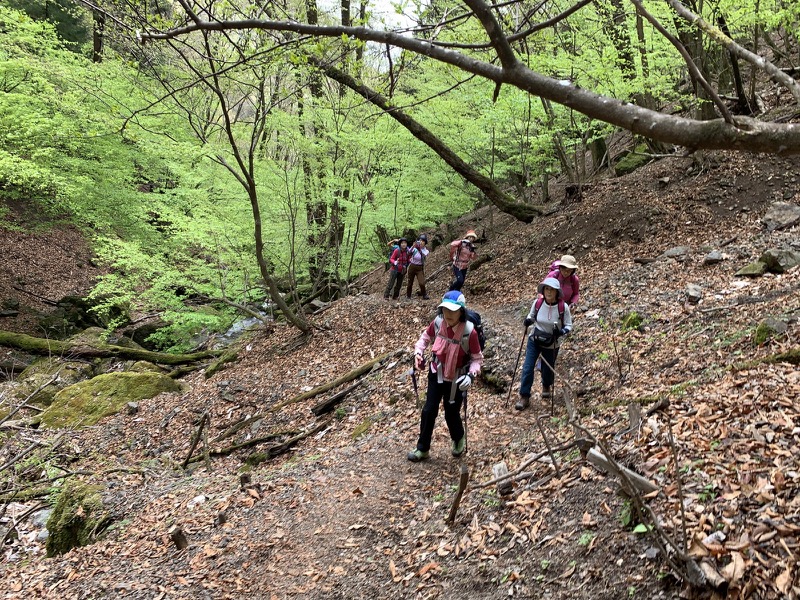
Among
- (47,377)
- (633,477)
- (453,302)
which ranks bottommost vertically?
(47,377)

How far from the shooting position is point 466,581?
144 inches

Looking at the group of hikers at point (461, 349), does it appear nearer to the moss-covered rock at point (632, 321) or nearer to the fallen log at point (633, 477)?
the fallen log at point (633, 477)

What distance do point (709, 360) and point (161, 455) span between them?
29.4ft

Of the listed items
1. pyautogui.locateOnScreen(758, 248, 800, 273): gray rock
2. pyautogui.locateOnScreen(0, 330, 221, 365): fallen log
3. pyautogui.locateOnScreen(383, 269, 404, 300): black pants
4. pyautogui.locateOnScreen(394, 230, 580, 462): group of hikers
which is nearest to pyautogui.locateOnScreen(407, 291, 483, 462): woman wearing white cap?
pyautogui.locateOnScreen(394, 230, 580, 462): group of hikers

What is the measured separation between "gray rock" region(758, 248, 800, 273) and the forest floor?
29 centimetres

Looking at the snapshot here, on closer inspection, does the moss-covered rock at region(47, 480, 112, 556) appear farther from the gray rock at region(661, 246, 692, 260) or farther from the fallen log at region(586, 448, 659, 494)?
the gray rock at region(661, 246, 692, 260)

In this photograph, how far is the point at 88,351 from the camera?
47.5 ft

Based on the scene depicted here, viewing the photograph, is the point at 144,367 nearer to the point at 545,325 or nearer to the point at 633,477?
the point at 545,325

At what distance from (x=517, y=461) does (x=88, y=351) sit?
14.0m

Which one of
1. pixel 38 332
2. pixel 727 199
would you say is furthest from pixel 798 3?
pixel 38 332

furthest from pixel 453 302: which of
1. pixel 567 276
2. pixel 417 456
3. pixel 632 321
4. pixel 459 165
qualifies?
pixel 459 165

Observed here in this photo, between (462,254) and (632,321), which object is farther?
(462,254)

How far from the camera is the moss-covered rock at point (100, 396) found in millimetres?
10555

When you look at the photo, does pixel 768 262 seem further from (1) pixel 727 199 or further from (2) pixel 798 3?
(2) pixel 798 3
